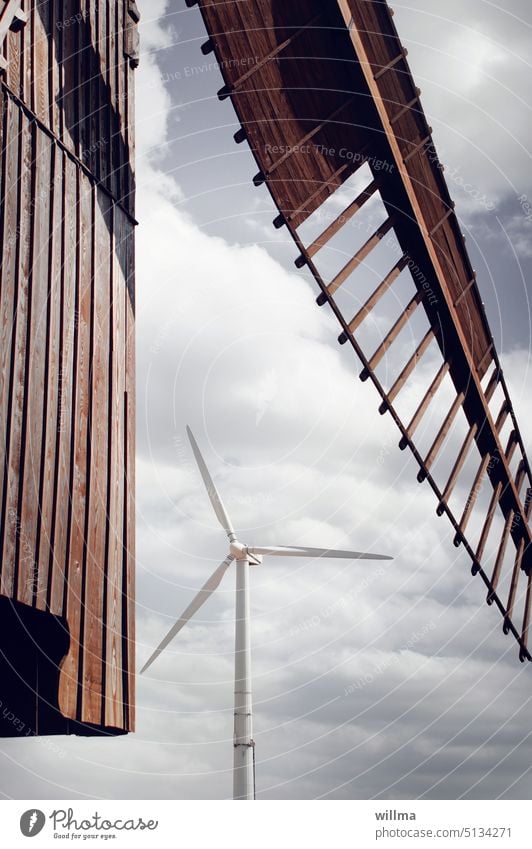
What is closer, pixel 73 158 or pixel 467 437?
pixel 73 158

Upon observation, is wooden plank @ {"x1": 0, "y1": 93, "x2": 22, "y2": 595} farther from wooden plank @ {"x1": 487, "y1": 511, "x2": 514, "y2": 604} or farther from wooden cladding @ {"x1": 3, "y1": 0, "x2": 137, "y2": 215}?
wooden plank @ {"x1": 487, "y1": 511, "x2": 514, "y2": 604}

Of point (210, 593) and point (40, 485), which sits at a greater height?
point (210, 593)

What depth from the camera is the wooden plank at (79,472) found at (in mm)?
8570

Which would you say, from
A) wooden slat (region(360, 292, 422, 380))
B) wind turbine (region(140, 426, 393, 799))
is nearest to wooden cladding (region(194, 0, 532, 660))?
wooden slat (region(360, 292, 422, 380))

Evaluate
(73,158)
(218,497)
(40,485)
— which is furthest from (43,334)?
(218,497)

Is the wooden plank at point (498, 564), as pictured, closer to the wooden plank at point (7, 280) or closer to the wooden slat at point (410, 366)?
the wooden slat at point (410, 366)

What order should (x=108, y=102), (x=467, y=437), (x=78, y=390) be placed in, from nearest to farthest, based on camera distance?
1. (x=78, y=390)
2. (x=108, y=102)
3. (x=467, y=437)

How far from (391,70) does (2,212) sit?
599 cm

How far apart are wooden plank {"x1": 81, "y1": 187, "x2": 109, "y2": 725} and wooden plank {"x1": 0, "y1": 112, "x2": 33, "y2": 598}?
46.8 inches

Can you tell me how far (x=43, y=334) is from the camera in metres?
8.88

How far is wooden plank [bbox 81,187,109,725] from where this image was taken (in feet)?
29.0
